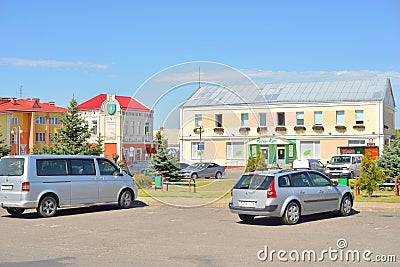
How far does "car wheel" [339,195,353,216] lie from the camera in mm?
15347

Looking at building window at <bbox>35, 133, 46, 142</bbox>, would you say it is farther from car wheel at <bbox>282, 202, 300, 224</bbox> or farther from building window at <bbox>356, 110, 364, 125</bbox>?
car wheel at <bbox>282, 202, 300, 224</bbox>

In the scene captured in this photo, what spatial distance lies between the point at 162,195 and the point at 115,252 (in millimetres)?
12404

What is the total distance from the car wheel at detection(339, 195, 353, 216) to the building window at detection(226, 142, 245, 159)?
324 cm

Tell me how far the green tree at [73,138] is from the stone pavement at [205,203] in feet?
39.2

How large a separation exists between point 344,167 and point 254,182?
26262mm

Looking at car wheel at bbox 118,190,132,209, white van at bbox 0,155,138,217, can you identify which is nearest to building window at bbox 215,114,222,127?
white van at bbox 0,155,138,217

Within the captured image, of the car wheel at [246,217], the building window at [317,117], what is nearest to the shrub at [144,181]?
the car wheel at [246,217]

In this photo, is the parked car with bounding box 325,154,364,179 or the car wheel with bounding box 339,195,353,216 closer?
the car wheel with bounding box 339,195,353,216

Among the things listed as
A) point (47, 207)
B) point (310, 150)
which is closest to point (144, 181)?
point (47, 207)

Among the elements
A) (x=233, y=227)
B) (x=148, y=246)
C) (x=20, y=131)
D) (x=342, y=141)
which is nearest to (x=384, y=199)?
(x=233, y=227)

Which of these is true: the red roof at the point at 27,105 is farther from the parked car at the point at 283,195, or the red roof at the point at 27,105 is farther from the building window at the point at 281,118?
the parked car at the point at 283,195

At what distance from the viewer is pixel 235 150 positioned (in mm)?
15117

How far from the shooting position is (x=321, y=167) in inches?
1670

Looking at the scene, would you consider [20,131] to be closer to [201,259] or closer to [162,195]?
[162,195]
